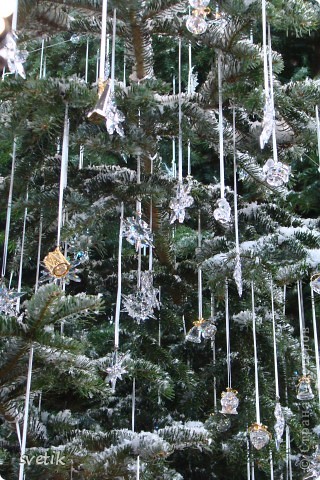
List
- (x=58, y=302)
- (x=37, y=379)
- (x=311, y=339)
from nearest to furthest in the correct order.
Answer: (x=58, y=302), (x=37, y=379), (x=311, y=339)

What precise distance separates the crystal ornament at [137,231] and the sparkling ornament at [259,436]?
1.58 ft

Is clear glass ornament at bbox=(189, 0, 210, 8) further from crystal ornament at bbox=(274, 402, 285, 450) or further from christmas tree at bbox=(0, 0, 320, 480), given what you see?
crystal ornament at bbox=(274, 402, 285, 450)

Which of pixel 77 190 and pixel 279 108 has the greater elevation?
pixel 279 108

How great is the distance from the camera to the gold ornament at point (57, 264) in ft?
4.11

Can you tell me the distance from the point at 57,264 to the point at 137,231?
364mm

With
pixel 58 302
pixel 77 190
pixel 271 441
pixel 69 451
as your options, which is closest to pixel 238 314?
pixel 271 441

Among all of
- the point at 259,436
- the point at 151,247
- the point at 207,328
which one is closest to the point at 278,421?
the point at 259,436

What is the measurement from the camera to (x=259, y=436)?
154 cm

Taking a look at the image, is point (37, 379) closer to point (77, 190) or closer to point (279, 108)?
point (77, 190)

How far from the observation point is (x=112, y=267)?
1968mm

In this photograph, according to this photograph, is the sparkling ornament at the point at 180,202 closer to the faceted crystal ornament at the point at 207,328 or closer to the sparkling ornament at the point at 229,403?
the faceted crystal ornament at the point at 207,328

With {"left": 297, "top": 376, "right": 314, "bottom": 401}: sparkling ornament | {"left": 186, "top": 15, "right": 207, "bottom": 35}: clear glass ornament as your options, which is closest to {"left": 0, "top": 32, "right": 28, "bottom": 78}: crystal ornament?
{"left": 186, "top": 15, "right": 207, "bottom": 35}: clear glass ornament

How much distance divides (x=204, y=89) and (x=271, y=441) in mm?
844

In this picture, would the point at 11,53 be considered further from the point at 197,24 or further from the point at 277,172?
the point at 277,172
